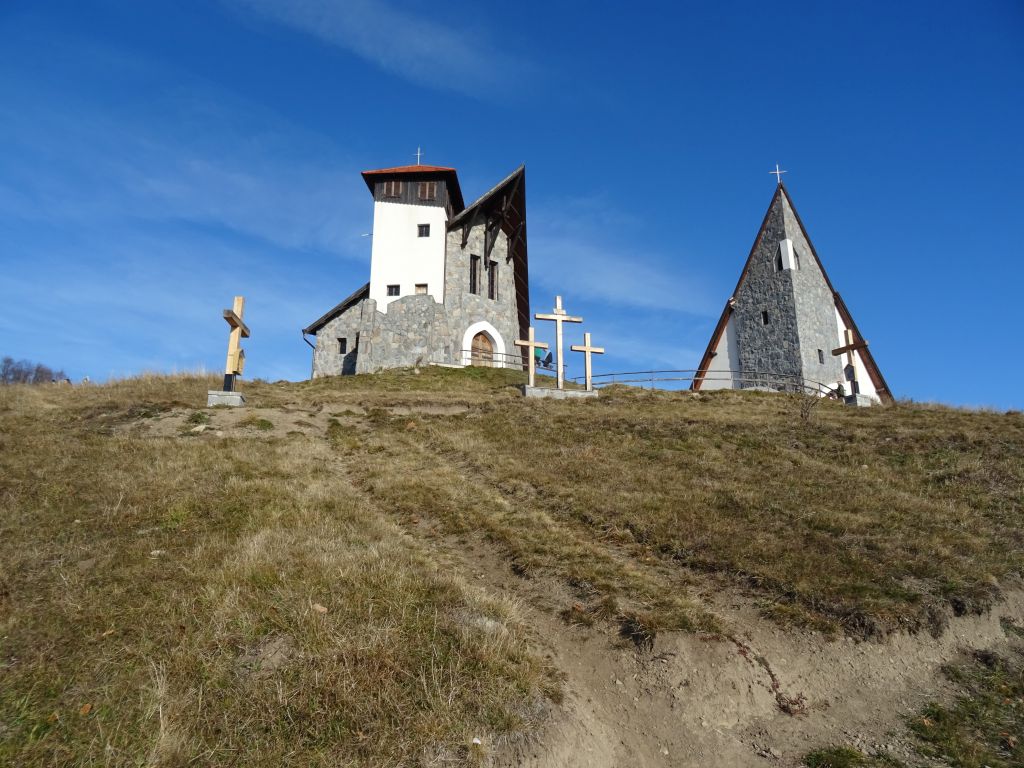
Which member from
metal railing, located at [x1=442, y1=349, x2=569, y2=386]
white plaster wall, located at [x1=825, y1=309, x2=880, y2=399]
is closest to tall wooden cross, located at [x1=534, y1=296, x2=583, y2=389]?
metal railing, located at [x1=442, y1=349, x2=569, y2=386]

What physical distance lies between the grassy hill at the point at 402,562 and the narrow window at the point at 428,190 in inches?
891

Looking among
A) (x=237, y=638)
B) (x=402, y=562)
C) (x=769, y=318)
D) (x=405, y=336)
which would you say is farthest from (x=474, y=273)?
(x=237, y=638)

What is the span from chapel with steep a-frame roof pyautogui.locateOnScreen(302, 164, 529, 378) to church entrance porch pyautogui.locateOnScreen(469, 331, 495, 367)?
60mm

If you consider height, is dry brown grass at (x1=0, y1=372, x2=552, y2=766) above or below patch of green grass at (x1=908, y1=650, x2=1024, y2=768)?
above

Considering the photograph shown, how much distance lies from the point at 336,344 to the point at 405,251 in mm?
7006

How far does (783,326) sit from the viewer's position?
3136 cm

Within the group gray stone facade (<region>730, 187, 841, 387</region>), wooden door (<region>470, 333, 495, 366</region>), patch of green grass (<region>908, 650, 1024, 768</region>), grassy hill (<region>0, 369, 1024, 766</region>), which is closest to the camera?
grassy hill (<region>0, 369, 1024, 766</region>)

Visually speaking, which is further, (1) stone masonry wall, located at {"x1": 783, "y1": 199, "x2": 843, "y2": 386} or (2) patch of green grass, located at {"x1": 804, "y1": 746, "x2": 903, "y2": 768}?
(1) stone masonry wall, located at {"x1": 783, "y1": 199, "x2": 843, "y2": 386}

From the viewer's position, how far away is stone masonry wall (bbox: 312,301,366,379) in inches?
1383

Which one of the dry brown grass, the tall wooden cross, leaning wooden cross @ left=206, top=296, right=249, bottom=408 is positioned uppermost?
the tall wooden cross

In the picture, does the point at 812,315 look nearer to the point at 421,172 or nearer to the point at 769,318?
the point at 769,318

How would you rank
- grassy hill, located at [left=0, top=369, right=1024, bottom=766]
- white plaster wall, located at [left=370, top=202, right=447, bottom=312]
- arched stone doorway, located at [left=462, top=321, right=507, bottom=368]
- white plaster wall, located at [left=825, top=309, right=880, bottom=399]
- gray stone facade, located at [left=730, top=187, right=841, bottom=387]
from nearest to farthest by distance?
grassy hill, located at [left=0, top=369, right=1024, bottom=766], gray stone facade, located at [left=730, top=187, right=841, bottom=387], white plaster wall, located at [left=825, top=309, right=880, bottom=399], arched stone doorway, located at [left=462, top=321, right=507, bottom=368], white plaster wall, located at [left=370, top=202, right=447, bottom=312]

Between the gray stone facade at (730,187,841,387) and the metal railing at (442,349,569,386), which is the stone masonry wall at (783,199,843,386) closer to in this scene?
the gray stone facade at (730,187,841,387)

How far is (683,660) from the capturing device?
20.1 feet
